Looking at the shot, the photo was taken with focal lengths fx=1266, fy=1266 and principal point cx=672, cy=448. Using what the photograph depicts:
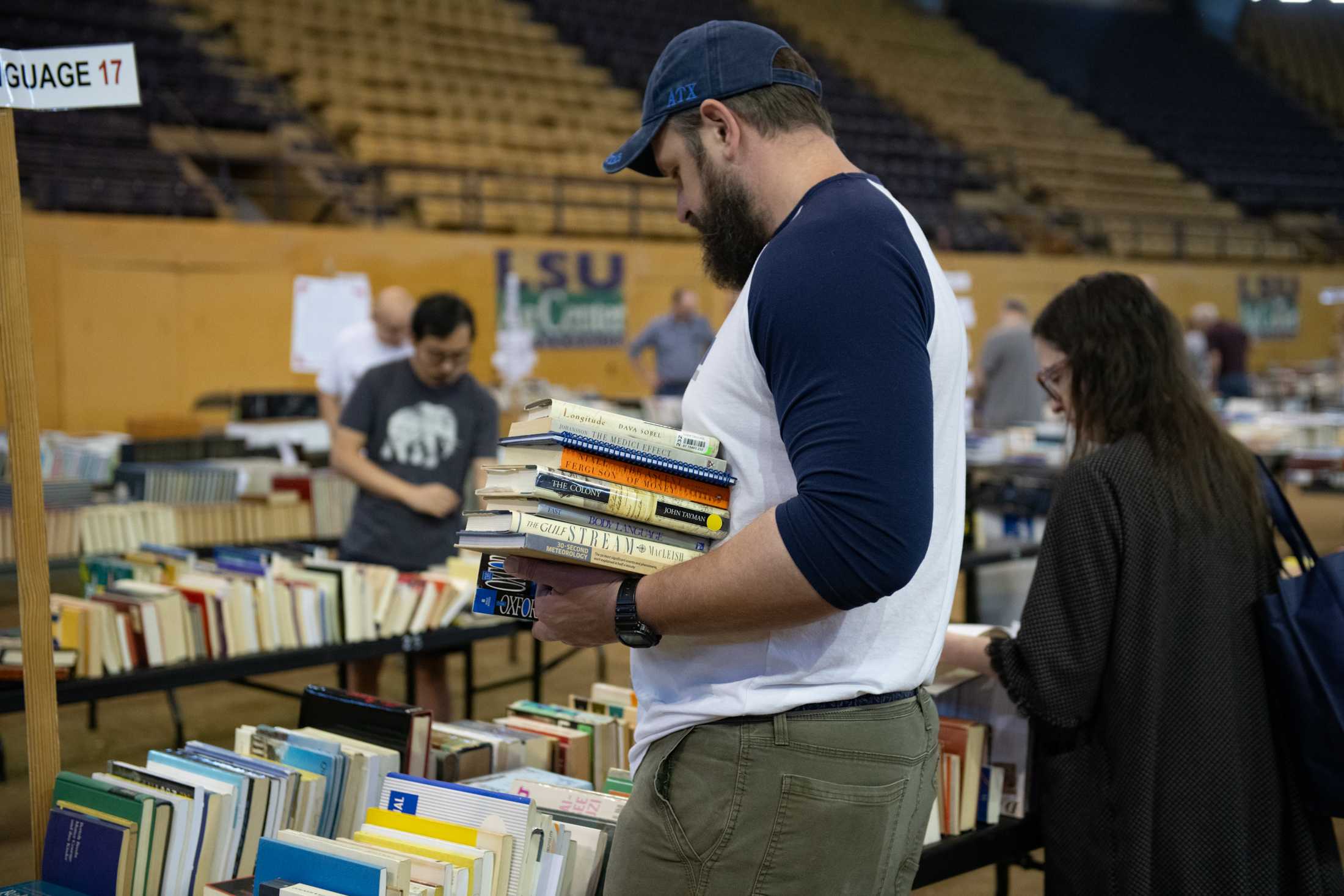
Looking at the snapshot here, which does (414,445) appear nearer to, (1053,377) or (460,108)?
(1053,377)

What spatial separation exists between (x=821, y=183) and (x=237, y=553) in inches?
123

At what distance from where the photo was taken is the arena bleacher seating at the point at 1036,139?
18203mm

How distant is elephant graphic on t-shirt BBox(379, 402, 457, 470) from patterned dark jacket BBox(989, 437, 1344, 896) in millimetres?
2402

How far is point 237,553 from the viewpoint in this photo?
397 cm

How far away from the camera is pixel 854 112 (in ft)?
58.2

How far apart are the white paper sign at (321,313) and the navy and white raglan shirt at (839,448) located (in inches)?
305

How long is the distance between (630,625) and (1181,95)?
81.3 feet

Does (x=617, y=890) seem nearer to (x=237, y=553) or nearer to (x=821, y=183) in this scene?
(x=821, y=183)

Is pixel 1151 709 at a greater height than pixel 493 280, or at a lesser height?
lesser

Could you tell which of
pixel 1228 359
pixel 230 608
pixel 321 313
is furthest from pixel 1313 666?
pixel 1228 359

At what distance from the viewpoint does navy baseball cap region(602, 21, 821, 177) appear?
131 centimetres

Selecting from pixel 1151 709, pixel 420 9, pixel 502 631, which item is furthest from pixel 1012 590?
pixel 420 9

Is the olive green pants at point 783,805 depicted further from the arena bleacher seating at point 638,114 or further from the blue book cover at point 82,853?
the arena bleacher seating at point 638,114

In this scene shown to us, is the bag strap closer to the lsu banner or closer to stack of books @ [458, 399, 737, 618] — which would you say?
stack of books @ [458, 399, 737, 618]
